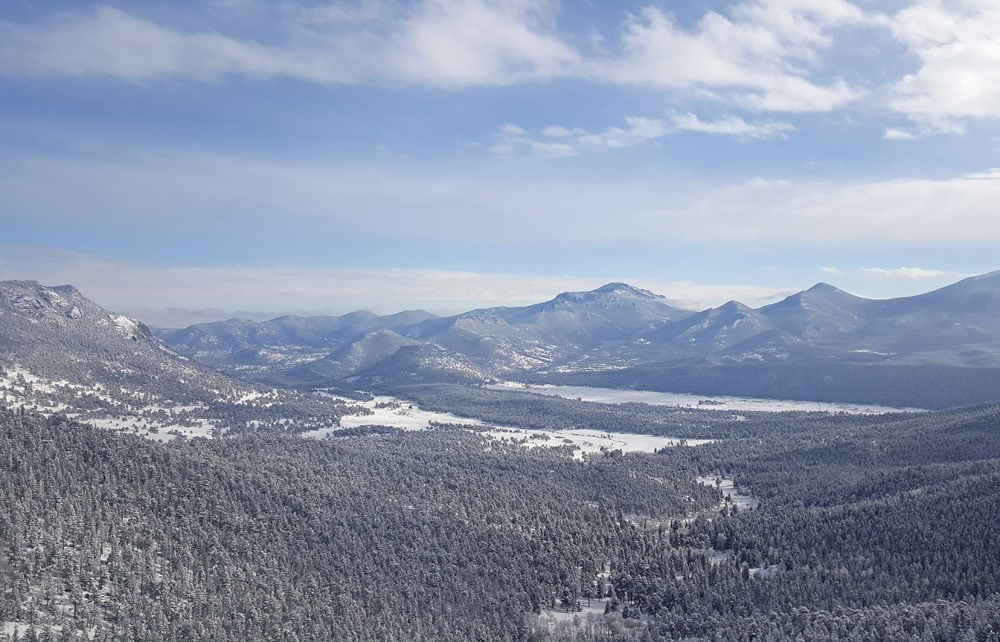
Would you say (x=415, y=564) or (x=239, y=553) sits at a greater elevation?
(x=239, y=553)

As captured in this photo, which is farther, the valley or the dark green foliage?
the valley

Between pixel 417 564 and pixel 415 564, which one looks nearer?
pixel 415 564

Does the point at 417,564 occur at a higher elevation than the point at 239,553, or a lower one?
lower

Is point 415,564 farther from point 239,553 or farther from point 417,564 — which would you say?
point 239,553

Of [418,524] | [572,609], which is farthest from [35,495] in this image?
[572,609]

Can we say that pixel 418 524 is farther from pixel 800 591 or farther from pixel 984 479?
pixel 984 479

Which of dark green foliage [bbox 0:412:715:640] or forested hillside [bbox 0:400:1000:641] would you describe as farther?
forested hillside [bbox 0:400:1000:641]

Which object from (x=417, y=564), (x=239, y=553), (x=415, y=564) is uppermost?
(x=239, y=553)

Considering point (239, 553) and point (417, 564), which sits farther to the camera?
point (417, 564)

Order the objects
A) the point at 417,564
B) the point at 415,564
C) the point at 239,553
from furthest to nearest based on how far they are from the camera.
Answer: the point at 417,564
the point at 415,564
the point at 239,553

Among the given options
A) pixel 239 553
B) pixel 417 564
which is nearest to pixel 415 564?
pixel 417 564

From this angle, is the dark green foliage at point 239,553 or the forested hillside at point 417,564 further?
the forested hillside at point 417,564

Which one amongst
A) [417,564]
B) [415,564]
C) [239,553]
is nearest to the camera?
[239,553]
